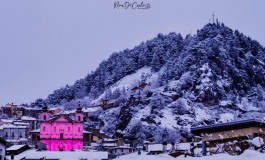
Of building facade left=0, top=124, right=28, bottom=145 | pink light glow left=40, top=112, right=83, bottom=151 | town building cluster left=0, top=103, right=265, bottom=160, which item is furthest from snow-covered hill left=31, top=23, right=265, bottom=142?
building facade left=0, top=124, right=28, bottom=145

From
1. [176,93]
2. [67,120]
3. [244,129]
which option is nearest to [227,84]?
[176,93]

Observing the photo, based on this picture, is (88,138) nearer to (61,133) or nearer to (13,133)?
(61,133)

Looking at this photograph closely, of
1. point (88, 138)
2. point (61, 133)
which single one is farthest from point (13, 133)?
point (88, 138)

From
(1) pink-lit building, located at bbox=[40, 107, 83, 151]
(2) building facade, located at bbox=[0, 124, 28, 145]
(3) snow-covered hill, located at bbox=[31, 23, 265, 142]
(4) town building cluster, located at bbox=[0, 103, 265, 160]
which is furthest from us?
(3) snow-covered hill, located at bbox=[31, 23, 265, 142]

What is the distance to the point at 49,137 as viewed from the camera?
105 metres

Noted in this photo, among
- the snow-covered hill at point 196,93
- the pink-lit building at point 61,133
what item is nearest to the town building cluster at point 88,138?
the pink-lit building at point 61,133

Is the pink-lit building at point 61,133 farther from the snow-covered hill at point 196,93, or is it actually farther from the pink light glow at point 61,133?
the snow-covered hill at point 196,93

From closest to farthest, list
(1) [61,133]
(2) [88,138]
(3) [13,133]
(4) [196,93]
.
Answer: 1. (1) [61,133]
2. (2) [88,138]
3. (3) [13,133]
4. (4) [196,93]

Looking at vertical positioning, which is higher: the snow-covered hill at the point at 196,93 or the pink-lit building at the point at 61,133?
the snow-covered hill at the point at 196,93

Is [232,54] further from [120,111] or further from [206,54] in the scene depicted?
[120,111]

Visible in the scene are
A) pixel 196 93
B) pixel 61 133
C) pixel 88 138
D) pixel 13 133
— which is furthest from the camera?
pixel 196 93

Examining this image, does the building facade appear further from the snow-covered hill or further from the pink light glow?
the snow-covered hill

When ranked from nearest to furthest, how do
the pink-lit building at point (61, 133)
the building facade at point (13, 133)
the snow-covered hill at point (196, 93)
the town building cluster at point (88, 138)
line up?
the town building cluster at point (88, 138), the pink-lit building at point (61, 133), the building facade at point (13, 133), the snow-covered hill at point (196, 93)

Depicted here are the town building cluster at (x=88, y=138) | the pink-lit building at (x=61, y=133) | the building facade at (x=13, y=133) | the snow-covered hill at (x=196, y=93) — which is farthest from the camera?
the snow-covered hill at (x=196, y=93)
